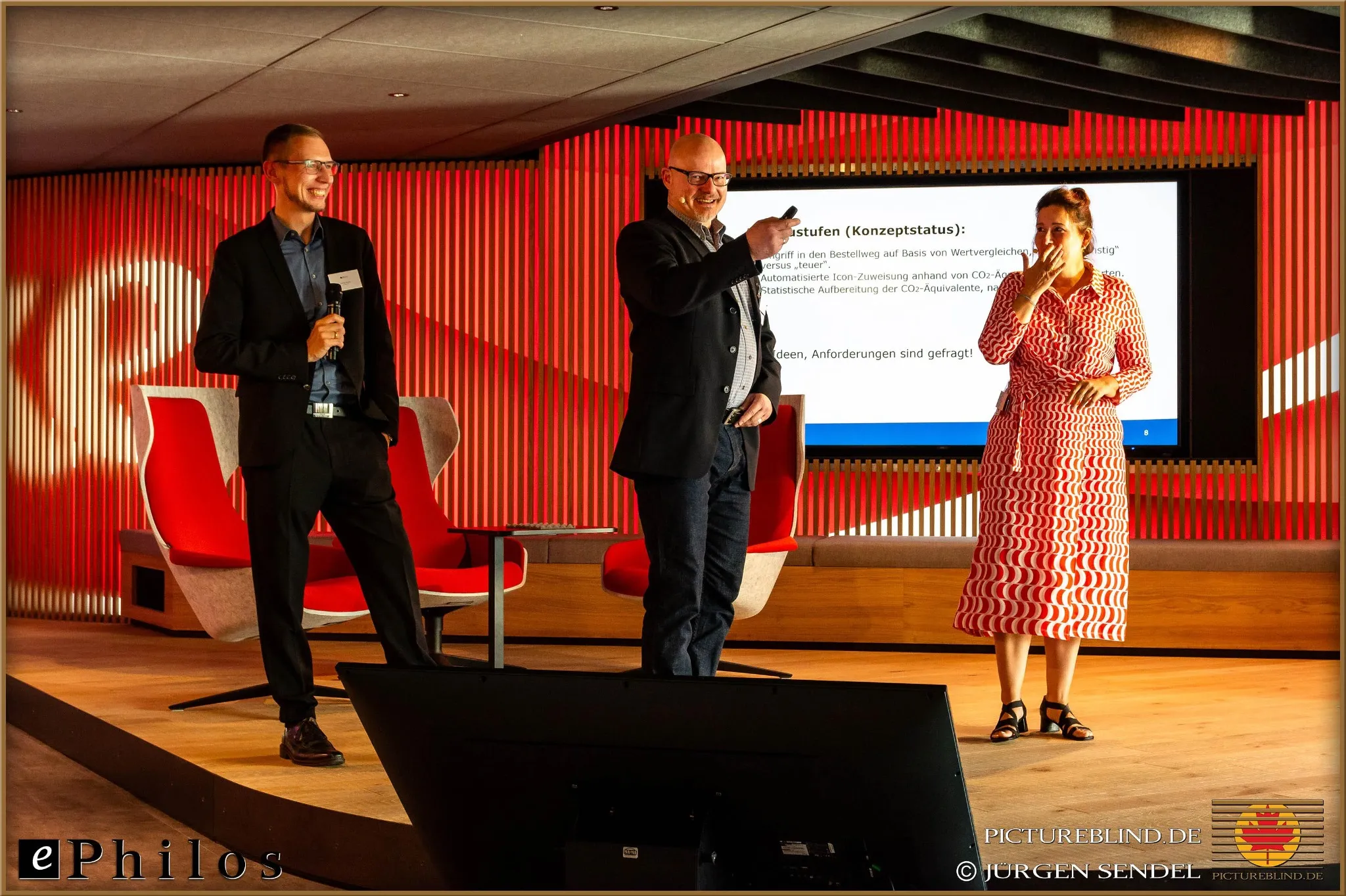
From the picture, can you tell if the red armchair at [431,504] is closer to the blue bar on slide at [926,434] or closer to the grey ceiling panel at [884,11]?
the blue bar on slide at [926,434]

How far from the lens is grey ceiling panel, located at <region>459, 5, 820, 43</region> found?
4.55 m

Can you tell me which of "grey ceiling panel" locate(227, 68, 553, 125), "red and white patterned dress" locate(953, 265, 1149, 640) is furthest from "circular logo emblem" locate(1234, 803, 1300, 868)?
"grey ceiling panel" locate(227, 68, 553, 125)

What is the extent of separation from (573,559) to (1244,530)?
9.85 ft

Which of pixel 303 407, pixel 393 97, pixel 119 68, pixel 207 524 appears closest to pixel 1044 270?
pixel 303 407

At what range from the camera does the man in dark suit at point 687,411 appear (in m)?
2.75

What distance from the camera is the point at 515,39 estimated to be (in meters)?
4.88

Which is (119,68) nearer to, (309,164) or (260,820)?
(309,164)

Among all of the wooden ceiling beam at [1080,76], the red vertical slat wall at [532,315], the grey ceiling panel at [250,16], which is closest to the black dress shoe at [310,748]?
the grey ceiling panel at [250,16]

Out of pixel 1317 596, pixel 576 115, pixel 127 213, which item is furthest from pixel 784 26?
pixel 127 213

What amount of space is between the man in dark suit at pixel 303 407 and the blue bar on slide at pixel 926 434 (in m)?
3.13

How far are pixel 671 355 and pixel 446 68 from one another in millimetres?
2894

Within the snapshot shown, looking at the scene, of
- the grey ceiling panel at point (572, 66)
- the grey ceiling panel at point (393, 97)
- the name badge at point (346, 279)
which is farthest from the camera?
the grey ceiling panel at point (393, 97)

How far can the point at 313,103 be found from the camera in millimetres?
5746

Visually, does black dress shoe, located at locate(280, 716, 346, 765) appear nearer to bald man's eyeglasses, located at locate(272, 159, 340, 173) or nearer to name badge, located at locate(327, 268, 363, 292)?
name badge, located at locate(327, 268, 363, 292)
